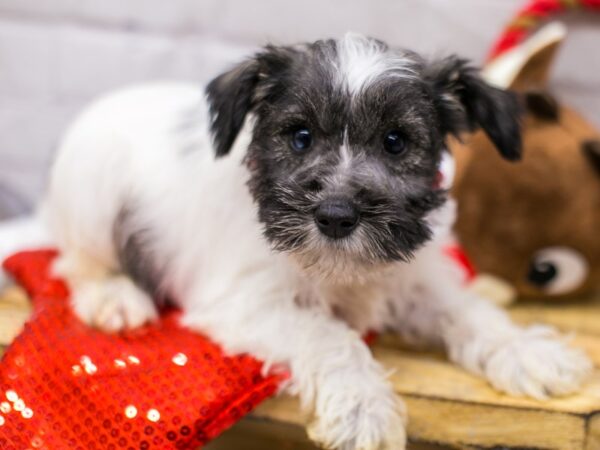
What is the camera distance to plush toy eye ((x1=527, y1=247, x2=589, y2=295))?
2.84 m

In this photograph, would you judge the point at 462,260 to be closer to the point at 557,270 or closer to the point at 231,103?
the point at 557,270

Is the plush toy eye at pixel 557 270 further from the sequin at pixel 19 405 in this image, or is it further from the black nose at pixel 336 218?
the sequin at pixel 19 405

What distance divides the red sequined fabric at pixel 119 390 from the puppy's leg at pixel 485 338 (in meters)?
0.66

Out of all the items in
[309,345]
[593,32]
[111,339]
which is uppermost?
[593,32]

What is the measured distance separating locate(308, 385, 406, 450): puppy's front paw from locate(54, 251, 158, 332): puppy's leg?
77 cm

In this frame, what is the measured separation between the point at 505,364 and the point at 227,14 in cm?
225

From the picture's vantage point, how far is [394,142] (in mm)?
2055

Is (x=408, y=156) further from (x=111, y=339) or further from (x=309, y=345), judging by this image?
(x=111, y=339)

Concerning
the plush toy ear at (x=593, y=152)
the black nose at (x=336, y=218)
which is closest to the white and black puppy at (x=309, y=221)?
the black nose at (x=336, y=218)

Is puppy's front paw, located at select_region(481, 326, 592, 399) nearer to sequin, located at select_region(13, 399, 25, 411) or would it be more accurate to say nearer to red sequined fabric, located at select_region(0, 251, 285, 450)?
red sequined fabric, located at select_region(0, 251, 285, 450)

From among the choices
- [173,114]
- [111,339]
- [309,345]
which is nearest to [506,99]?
[309,345]

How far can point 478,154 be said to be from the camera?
2.92m

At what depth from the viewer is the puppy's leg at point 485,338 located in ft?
7.05

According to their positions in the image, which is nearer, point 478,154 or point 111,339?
point 111,339
